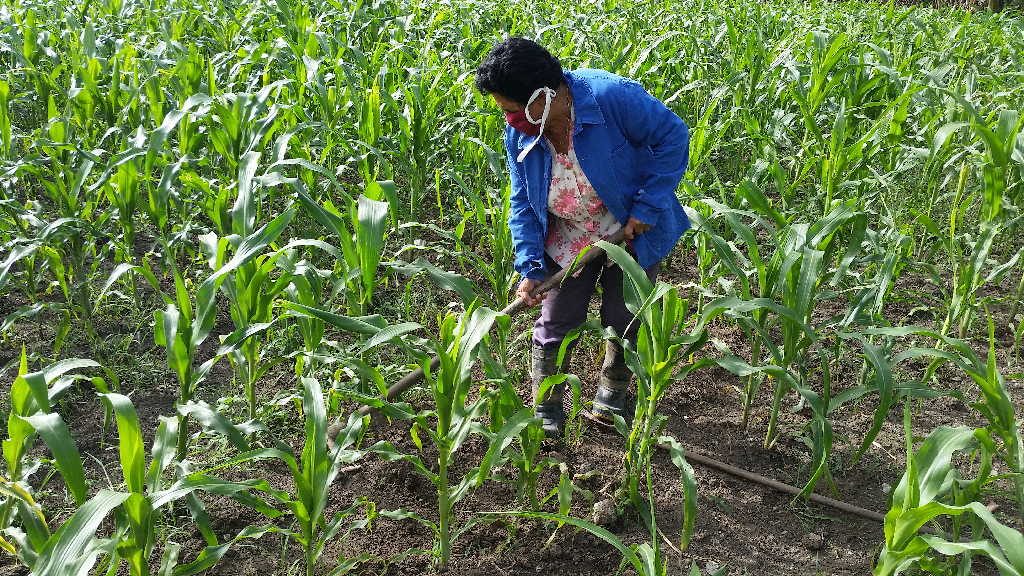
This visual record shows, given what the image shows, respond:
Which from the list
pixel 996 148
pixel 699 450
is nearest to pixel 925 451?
pixel 699 450

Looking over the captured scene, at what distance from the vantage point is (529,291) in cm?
283

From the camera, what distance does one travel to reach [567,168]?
2.78 metres

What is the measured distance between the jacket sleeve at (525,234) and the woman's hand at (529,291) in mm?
17

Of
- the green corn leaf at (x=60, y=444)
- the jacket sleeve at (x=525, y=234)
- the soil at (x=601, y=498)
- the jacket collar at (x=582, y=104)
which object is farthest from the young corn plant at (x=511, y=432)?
the green corn leaf at (x=60, y=444)

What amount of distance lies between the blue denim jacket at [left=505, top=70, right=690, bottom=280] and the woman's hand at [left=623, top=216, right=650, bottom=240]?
0.02 metres

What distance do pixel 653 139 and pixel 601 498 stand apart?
1.15 meters

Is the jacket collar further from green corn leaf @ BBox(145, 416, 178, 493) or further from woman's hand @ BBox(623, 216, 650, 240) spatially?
green corn leaf @ BBox(145, 416, 178, 493)

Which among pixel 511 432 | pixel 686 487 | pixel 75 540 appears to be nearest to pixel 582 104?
pixel 511 432

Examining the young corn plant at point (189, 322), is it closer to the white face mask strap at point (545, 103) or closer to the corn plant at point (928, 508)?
the white face mask strap at point (545, 103)

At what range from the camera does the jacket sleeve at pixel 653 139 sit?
2689mm

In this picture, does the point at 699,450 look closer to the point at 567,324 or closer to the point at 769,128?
the point at 567,324

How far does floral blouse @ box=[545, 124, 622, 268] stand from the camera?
278 cm

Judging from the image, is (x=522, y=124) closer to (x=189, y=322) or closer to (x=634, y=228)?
(x=634, y=228)

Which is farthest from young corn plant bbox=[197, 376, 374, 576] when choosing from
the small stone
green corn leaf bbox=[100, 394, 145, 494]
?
the small stone
